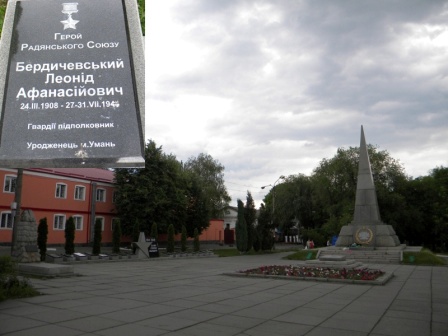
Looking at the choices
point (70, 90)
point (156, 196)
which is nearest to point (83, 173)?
point (156, 196)

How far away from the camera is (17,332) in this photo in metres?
5.97

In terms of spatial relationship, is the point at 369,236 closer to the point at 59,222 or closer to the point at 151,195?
the point at 151,195

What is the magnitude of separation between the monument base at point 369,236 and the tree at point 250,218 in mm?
8746

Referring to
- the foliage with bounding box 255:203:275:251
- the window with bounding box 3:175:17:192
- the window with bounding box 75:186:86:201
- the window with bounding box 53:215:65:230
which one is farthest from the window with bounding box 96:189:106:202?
the foliage with bounding box 255:203:275:251

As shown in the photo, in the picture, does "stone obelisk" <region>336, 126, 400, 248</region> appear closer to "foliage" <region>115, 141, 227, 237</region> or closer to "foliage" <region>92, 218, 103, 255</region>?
"foliage" <region>115, 141, 227, 237</region>

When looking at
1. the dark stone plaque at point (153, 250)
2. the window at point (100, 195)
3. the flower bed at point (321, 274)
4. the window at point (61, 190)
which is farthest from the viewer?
the window at point (100, 195)

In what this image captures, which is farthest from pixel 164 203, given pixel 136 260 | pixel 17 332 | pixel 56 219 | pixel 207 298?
pixel 17 332

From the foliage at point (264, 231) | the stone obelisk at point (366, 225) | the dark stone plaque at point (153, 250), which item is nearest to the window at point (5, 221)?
the dark stone plaque at point (153, 250)

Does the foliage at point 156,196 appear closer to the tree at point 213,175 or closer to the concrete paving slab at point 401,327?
the tree at point 213,175

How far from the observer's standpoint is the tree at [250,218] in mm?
36375

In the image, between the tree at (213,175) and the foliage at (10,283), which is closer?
the foliage at (10,283)

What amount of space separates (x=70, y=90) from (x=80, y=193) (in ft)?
106

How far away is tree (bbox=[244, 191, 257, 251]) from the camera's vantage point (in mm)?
36375

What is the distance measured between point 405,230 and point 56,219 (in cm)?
3887
